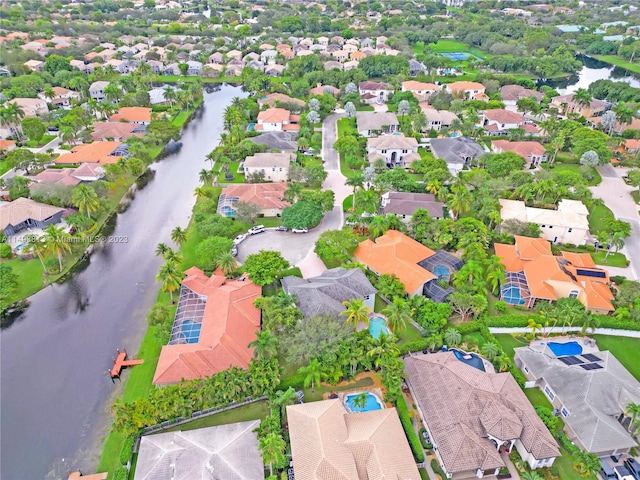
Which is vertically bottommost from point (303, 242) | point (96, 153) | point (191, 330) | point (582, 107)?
point (303, 242)

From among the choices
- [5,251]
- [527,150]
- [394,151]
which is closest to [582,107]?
[527,150]

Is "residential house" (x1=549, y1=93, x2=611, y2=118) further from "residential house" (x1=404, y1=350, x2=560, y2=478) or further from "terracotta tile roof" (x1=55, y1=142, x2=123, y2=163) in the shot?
"terracotta tile roof" (x1=55, y1=142, x2=123, y2=163)

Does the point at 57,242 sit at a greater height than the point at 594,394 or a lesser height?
greater

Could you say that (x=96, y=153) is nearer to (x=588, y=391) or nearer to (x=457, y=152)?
(x=457, y=152)

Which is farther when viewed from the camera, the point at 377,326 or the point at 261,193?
the point at 261,193

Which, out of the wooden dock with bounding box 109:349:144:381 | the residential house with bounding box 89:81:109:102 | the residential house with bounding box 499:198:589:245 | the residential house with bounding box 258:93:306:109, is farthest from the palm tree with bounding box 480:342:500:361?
the residential house with bounding box 89:81:109:102

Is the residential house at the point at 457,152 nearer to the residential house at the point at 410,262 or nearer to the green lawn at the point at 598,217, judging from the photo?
the green lawn at the point at 598,217

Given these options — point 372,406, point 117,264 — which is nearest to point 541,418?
point 372,406

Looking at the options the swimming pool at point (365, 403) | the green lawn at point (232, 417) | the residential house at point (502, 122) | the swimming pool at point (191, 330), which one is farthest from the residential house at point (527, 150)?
the green lawn at point (232, 417)
